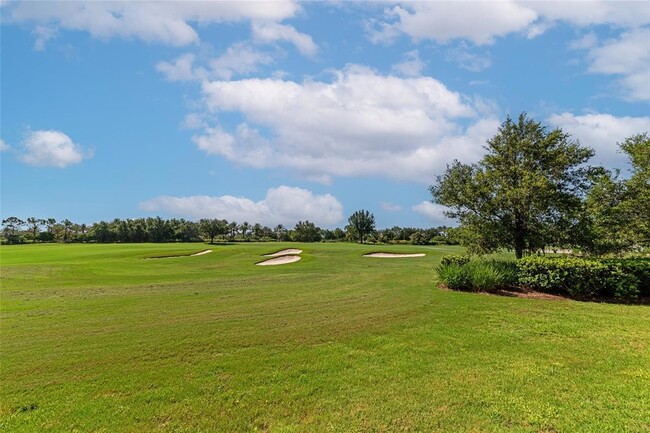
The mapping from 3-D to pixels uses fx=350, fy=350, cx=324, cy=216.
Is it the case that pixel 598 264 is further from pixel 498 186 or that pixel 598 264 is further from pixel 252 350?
pixel 252 350

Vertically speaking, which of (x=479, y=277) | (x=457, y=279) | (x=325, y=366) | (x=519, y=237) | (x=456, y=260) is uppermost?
(x=519, y=237)

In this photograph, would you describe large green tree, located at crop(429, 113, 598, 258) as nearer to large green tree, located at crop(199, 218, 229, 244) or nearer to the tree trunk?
the tree trunk

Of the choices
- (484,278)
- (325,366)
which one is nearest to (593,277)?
(484,278)

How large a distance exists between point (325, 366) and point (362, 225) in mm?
72317

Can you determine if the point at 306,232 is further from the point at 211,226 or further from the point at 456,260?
the point at 456,260

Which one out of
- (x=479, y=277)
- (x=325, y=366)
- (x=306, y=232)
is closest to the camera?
(x=325, y=366)

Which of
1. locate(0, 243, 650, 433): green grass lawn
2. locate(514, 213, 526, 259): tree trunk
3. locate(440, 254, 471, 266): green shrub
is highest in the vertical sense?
locate(514, 213, 526, 259): tree trunk

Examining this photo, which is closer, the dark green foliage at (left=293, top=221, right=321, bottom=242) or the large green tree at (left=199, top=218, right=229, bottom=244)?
the large green tree at (left=199, top=218, right=229, bottom=244)

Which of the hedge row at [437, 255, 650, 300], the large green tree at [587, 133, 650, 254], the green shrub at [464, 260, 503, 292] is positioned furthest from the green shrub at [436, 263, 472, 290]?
the large green tree at [587, 133, 650, 254]

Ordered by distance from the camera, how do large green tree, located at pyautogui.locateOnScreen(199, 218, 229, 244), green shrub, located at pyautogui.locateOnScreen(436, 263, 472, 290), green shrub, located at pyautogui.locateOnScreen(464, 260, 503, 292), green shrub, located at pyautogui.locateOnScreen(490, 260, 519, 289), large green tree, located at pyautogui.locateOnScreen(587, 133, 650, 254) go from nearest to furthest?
1. green shrub, located at pyautogui.locateOnScreen(464, 260, 503, 292)
2. green shrub, located at pyautogui.locateOnScreen(436, 263, 472, 290)
3. green shrub, located at pyautogui.locateOnScreen(490, 260, 519, 289)
4. large green tree, located at pyautogui.locateOnScreen(587, 133, 650, 254)
5. large green tree, located at pyautogui.locateOnScreen(199, 218, 229, 244)

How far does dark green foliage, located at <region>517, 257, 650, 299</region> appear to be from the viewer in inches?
446

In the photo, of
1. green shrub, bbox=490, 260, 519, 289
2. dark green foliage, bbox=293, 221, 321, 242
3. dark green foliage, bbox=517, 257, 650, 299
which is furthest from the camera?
dark green foliage, bbox=293, 221, 321, 242

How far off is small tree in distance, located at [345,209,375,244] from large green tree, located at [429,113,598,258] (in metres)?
60.3

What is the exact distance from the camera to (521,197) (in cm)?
1463
